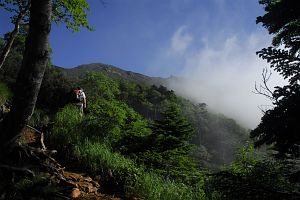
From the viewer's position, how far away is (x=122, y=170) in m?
7.56

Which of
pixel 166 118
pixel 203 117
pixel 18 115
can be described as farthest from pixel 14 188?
pixel 203 117

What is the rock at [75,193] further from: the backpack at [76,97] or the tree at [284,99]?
the backpack at [76,97]

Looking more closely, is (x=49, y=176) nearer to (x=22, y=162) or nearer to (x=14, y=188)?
(x=22, y=162)

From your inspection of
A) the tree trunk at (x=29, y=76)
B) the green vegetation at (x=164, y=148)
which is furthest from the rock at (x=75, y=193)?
the tree trunk at (x=29, y=76)

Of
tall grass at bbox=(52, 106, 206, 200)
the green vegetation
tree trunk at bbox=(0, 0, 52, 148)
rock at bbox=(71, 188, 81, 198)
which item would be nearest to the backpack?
the green vegetation

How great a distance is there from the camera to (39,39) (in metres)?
6.07

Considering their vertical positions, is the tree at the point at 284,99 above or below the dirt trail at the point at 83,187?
above

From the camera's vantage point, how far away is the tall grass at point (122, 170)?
704 cm

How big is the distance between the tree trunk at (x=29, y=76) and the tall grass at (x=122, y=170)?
2.20m

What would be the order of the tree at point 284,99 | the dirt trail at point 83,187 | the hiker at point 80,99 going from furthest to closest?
the hiker at point 80,99 → the dirt trail at point 83,187 → the tree at point 284,99

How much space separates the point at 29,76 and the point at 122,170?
284cm

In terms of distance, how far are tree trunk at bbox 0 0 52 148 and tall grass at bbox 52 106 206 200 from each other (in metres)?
2.20

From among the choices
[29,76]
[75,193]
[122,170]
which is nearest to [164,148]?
[122,170]

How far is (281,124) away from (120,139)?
Result: 6.59m
